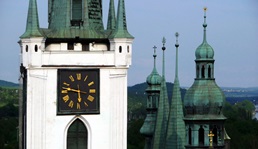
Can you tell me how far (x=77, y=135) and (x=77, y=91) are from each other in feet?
6.15

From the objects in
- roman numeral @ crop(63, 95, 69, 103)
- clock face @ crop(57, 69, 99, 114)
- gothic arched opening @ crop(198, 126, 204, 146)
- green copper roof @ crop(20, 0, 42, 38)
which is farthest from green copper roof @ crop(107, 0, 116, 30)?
gothic arched opening @ crop(198, 126, 204, 146)

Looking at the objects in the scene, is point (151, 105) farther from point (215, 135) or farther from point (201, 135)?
point (215, 135)

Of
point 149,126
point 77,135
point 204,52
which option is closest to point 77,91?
point 77,135

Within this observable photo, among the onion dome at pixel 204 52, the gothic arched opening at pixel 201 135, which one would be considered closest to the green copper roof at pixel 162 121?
the gothic arched opening at pixel 201 135

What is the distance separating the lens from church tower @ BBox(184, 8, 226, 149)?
4916 centimetres

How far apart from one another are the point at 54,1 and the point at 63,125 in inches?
200

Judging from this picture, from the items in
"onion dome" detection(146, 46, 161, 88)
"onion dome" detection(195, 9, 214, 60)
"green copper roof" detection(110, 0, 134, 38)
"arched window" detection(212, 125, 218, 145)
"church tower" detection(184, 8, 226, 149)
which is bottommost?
"arched window" detection(212, 125, 218, 145)

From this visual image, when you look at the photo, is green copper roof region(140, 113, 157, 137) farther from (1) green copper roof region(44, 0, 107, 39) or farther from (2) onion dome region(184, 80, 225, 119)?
(1) green copper roof region(44, 0, 107, 39)

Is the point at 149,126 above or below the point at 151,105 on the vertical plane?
below

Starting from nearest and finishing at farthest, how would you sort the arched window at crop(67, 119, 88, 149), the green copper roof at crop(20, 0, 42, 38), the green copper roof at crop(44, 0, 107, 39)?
the green copper roof at crop(20, 0, 42, 38) → the arched window at crop(67, 119, 88, 149) → the green copper roof at crop(44, 0, 107, 39)

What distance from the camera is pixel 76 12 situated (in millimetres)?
46625

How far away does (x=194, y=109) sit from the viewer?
4956 cm

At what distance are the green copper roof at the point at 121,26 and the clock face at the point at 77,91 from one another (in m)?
1.74

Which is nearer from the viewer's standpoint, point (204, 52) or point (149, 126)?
point (204, 52)
